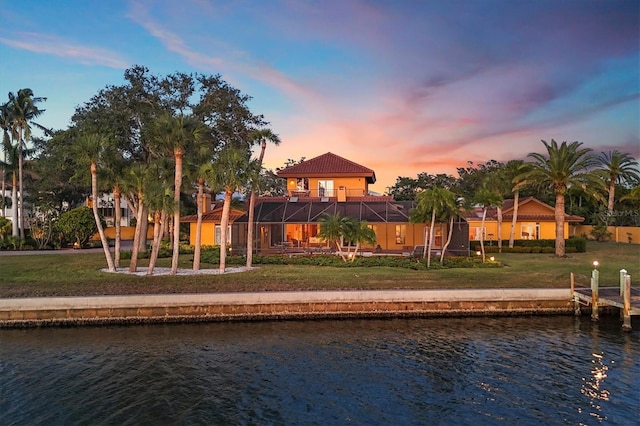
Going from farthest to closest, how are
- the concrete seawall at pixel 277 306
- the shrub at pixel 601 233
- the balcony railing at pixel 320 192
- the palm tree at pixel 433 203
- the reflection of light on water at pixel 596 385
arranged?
the shrub at pixel 601 233 → the balcony railing at pixel 320 192 → the palm tree at pixel 433 203 → the concrete seawall at pixel 277 306 → the reflection of light on water at pixel 596 385

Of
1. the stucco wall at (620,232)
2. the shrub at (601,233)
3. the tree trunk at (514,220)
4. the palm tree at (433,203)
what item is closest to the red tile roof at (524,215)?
the tree trunk at (514,220)

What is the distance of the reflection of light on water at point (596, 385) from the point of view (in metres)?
11.2

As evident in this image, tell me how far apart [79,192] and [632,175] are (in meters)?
62.2

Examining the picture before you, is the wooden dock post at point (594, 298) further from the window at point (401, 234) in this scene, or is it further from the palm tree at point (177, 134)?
the palm tree at point (177, 134)

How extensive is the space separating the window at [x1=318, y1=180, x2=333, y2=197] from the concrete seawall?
21.8 metres

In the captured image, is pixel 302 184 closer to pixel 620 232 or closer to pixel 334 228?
pixel 334 228

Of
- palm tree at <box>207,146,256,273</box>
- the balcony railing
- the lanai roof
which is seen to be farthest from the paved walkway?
the balcony railing

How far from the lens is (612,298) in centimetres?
1892

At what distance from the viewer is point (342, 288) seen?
21.3 meters

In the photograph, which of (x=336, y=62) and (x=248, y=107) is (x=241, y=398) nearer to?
(x=336, y=62)

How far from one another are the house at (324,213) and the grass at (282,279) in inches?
228

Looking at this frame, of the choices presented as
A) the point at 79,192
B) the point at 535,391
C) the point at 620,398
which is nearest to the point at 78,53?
the point at 535,391

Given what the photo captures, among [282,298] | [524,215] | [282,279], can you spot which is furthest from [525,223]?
[282,298]

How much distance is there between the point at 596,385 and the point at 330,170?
103ft
